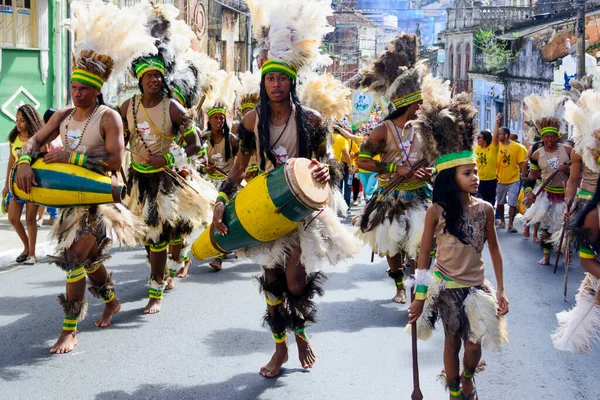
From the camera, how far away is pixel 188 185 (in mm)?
8375

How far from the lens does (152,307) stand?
26.7ft

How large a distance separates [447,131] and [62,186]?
111 inches

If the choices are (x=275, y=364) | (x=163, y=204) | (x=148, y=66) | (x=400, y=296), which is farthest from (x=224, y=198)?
(x=400, y=296)

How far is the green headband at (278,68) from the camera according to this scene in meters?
6.20

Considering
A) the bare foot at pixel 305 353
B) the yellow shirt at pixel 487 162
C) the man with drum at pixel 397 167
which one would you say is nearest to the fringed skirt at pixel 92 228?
the bare foot at pixel 305 353

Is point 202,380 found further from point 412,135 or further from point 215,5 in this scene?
point 215,5

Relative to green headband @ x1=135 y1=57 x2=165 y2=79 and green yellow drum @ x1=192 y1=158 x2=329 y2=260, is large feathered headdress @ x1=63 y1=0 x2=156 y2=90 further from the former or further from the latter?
green yellow drum @ x1=192 y1=158 x2=329 y2=260

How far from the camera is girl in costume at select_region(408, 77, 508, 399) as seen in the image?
208 inches

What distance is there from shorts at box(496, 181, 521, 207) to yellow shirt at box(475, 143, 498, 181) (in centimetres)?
61

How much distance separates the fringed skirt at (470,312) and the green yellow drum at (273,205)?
1.00 m

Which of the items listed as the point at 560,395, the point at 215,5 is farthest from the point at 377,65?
the point at 215,5

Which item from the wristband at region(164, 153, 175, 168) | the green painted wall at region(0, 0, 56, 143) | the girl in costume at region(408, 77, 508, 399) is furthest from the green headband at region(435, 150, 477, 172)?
the green painted wall at region(0, 0, 56, 143)

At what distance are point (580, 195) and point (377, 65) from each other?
104 inches

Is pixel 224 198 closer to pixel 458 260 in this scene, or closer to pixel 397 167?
pixel 458 260
